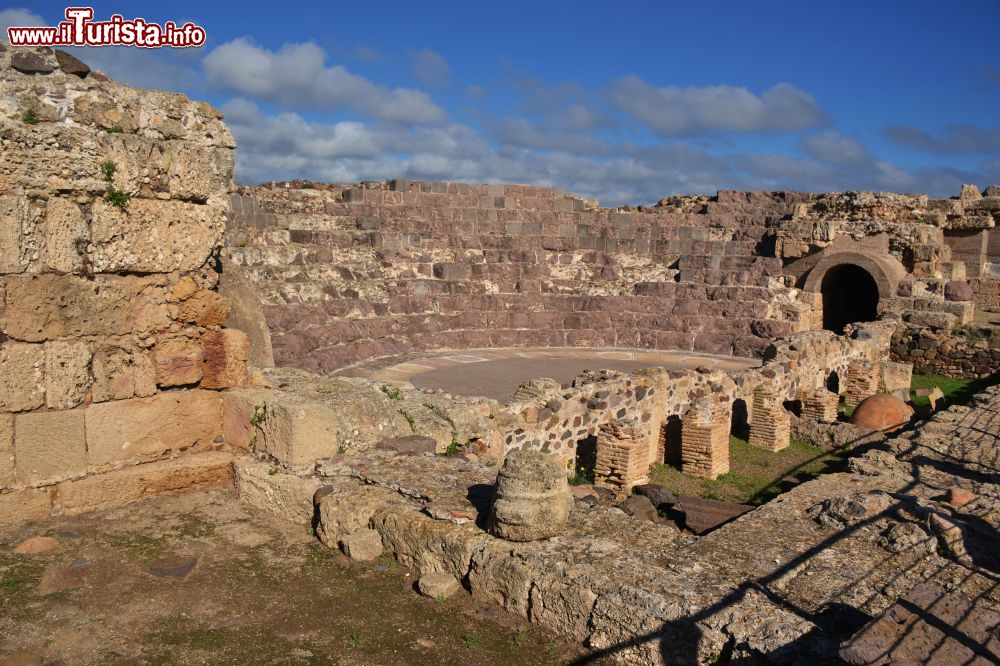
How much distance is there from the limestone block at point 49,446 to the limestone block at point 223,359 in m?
1.05

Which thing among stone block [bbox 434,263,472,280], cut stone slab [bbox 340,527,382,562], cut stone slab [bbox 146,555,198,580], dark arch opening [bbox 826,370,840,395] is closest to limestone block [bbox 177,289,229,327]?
cut stone slab [bbox 146,555,198,580]

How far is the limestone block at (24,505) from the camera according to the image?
5.49m

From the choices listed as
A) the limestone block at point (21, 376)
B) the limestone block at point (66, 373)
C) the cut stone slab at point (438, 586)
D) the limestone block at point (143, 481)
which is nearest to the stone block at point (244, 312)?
the limestone block at point (143, 481)

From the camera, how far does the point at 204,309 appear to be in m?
6.42

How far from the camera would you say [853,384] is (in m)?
15.4

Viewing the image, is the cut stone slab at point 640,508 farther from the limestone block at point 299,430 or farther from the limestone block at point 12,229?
the limestone block at point 12,229

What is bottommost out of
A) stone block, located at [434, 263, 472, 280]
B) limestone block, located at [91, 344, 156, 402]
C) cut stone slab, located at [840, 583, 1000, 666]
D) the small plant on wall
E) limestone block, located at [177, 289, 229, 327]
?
cut stone slab, located at [840, 583, 1000, 666]

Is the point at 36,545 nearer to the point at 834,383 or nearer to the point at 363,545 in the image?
the point at 363,545

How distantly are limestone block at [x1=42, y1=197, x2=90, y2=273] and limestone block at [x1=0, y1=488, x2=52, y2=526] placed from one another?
1596mm

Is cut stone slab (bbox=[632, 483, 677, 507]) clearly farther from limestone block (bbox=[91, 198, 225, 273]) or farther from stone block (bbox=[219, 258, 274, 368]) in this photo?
limestone block (bbox=[91, 198, 225, 273])

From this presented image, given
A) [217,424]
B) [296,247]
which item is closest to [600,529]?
[217,424]

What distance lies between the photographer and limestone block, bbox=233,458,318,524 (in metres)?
5.77

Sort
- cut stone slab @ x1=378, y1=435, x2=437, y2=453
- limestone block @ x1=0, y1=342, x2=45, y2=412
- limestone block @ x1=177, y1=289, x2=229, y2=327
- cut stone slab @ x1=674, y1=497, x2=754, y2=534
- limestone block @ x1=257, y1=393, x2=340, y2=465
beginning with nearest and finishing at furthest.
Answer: limestone block @ x1=0, y1=342, x2=45, y2=412
limestone block @ x1=257, y1=393, x2=340, y2=465
limestone block @ x1=177, y1=289, x2=229, y2=327
cut stone slab @ x1=378, y1=435, x2=437, y2=453
cut stone slab @ x1=674, y1=497, x2=754, y2=534

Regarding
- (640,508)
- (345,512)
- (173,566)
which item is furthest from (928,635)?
(640,508)
